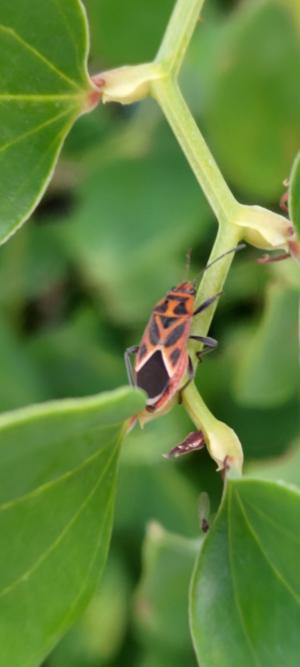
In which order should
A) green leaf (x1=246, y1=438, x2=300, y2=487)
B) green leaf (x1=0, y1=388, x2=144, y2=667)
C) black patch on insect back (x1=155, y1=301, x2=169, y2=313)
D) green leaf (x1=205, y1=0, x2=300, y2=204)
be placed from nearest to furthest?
green leaf (x1=0, y1=388, x2=144, y2=667), black patch on insect back (x1=155, y1=301, x2=169, y2=313), green leaf (x1=246, y1=438, x2=300, y2=487), green leaf (x1=205, y1=0, x2=300, y2=204)

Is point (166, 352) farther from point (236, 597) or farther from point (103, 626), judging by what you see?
point (103, 626)

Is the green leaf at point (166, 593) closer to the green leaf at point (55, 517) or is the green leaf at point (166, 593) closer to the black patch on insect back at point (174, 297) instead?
the black patch on insect back at point (174, 297)

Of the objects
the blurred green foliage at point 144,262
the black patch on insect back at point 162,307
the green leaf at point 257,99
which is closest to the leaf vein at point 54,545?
the black patch on insect back at point 162,307

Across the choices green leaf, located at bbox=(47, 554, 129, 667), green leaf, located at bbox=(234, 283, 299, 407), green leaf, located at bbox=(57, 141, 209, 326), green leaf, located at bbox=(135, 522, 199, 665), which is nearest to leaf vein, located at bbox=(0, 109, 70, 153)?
green leaf, located at bbox=(234, 283, 299, 407)

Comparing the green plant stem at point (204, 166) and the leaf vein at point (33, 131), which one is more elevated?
the leaf vein at point (33, 131)

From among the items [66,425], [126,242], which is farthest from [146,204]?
[66,425]

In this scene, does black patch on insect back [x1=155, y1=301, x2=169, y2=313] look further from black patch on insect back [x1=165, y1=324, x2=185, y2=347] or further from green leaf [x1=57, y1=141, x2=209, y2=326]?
green leaf [x1=57, y1=141, x2=209, y2=326]

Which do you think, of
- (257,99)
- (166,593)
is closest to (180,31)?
(257,99)

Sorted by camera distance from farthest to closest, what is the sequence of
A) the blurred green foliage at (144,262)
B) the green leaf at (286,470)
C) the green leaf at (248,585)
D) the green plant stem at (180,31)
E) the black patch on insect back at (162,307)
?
the blurred green foliage at (144,262)
the green leaf at (286,470)
the black patch on insect back at (162,307)
the green plant stem at (180,31)
the green leaf at (248,585)
